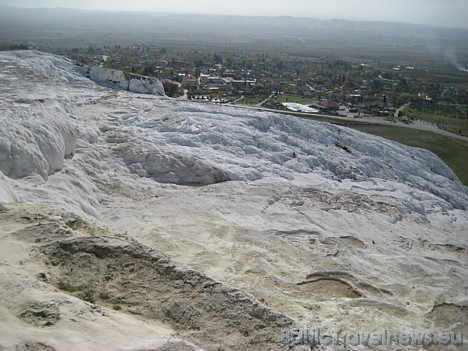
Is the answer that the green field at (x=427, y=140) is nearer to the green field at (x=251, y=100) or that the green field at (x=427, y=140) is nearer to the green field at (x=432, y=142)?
the green field at (x=432, y=142)

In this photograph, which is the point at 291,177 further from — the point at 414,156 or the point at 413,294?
the point at 414,156

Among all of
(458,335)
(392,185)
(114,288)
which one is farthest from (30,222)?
(392,185)

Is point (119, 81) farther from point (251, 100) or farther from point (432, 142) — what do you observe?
point (432, 142)

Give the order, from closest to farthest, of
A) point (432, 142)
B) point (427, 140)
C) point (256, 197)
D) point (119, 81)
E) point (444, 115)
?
point (256, 197), point (119, 81), point (432, 142), point (427, 140), point (444, 115)

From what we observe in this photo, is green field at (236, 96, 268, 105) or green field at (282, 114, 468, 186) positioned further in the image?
green field at (236, 96, 268, 105)

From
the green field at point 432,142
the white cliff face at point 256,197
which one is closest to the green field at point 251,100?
the green field at point 432,142

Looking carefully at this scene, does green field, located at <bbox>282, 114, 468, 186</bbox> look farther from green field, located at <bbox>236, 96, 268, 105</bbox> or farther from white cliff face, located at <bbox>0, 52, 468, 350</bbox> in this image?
white cliff face, located at <bbox>0, 52, 468, 350</bbox>

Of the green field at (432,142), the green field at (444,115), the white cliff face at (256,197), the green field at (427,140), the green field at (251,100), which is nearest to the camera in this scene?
the white cliff face at (256,197)

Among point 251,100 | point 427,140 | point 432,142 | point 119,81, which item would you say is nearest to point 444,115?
point 427,140

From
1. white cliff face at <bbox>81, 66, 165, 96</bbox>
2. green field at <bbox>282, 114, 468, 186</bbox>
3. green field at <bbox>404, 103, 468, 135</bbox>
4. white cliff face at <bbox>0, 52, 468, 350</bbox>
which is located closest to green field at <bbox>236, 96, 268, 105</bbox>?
green field at <bbox>282, 114, 468, 186</bbox>
